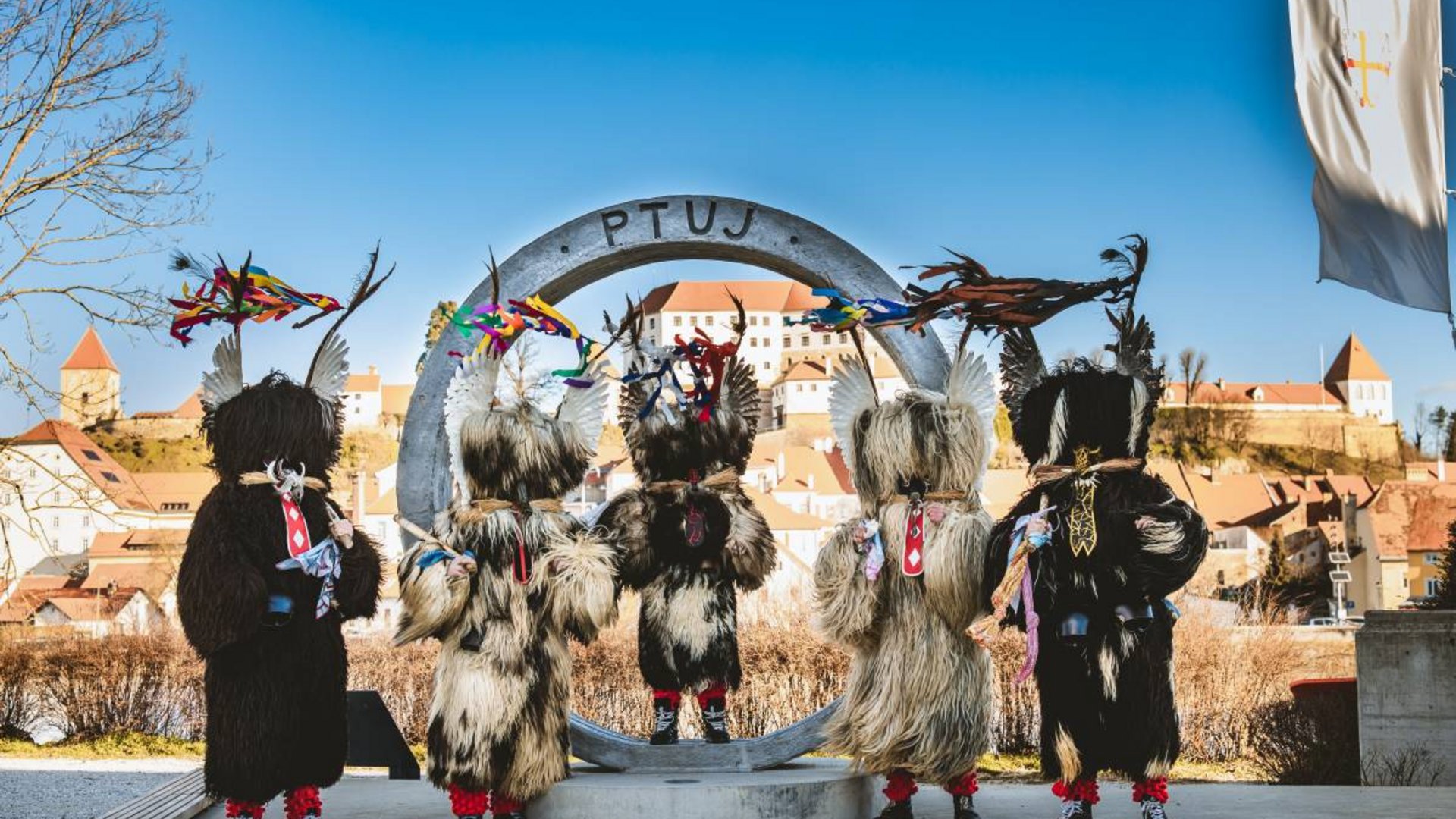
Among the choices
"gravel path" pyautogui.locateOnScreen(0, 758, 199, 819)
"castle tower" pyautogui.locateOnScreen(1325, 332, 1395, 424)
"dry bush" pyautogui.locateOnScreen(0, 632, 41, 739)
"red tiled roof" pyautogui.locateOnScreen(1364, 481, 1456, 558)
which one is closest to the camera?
"gravel path" pyautogui.locateOnScreen(0, 758, 199, 819)

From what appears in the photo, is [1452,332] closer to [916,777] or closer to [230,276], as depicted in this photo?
[916,777]

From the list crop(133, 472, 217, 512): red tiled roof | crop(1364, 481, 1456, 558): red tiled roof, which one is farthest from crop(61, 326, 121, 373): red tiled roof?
crop(1364, 481, 1456, 558): red tiled roof

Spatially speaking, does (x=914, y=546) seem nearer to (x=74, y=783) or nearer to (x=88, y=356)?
(x=74, y=783)

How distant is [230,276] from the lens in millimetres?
6699

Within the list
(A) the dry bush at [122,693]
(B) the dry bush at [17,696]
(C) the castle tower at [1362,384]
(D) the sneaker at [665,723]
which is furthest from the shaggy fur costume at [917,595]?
(C) the castle tower at [1362,384]

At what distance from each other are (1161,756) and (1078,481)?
3.72 feet

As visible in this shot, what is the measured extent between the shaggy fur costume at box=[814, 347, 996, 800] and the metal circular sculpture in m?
0.71

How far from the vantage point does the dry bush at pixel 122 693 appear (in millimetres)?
15195

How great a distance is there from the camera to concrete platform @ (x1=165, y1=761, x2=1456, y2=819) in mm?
6633

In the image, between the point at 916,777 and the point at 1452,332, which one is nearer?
the point at 916,777

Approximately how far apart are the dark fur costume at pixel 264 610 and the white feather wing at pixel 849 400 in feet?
7.10

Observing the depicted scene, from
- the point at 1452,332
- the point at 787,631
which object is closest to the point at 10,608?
the point at 787,631

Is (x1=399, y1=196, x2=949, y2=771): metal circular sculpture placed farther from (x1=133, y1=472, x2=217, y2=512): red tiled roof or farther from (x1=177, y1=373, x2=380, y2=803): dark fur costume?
(x1=133, y1=472, x2=217, y2=512): red tiled roof

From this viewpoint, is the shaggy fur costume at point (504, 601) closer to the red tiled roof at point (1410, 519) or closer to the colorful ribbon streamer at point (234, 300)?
the colorful ribbon streamer at point (234, 300)
